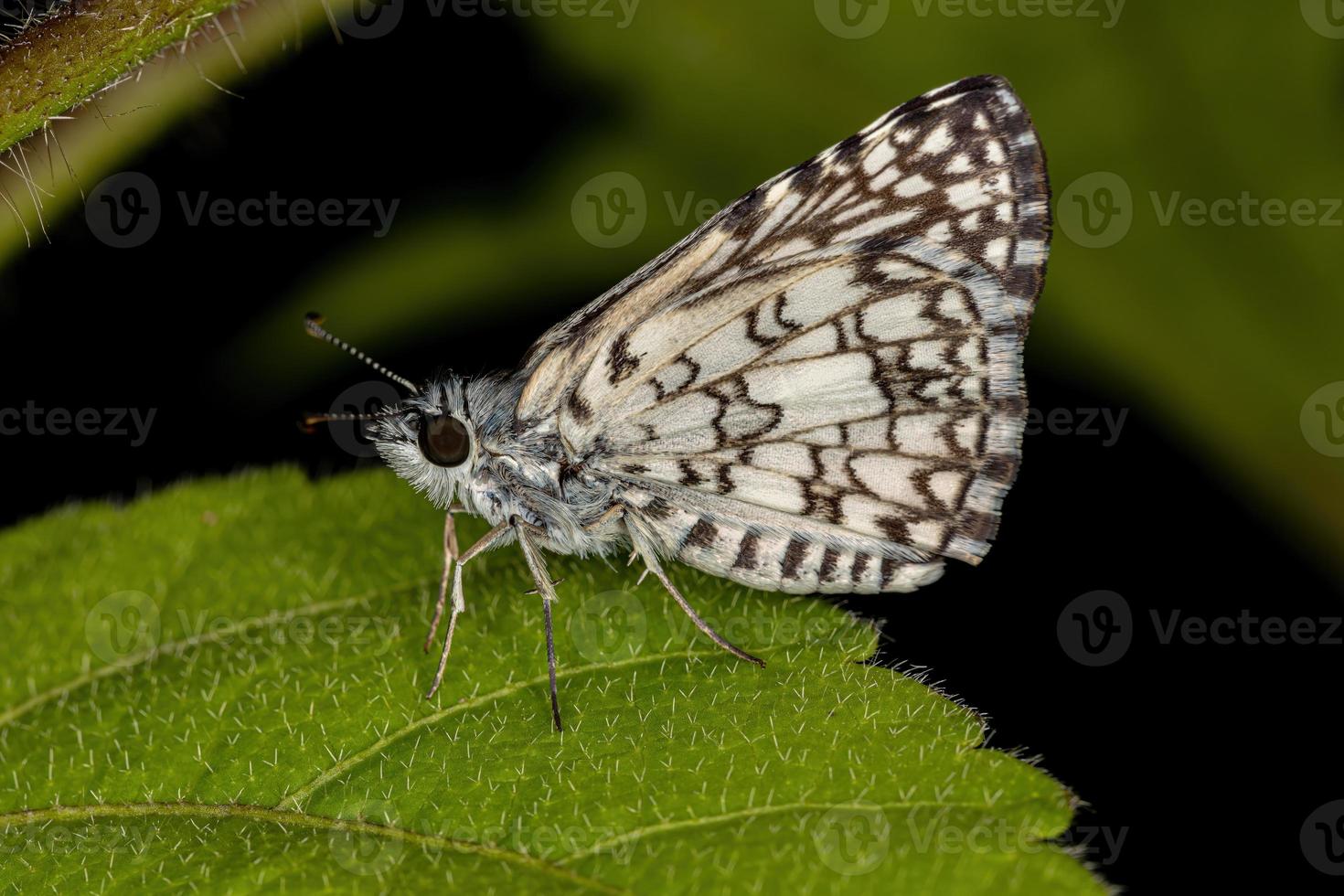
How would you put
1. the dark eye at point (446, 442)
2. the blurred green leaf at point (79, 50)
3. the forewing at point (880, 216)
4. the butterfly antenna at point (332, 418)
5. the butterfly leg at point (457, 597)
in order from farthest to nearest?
the butterfly antenna at point (332, 418) → the dark eye at point (446, 442) → the forewing at point (880, 216) → the butterfly leg at point (457, 597) → the blurred green leaf at point (79, 50)

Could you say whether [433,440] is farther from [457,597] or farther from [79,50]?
[79,50]

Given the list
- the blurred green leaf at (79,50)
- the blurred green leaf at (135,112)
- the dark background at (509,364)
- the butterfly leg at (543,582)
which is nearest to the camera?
the blurred green leaf at (79,50)

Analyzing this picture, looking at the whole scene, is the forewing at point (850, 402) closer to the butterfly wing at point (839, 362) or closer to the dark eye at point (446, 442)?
the butterfly wing at point (839, 362)

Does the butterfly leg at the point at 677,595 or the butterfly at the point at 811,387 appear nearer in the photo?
the butterfly leg at the point at 677,595

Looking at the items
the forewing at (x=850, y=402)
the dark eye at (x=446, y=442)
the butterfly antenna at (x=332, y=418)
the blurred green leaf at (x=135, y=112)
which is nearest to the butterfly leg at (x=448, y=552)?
the dark eye at (x=446, y=442)

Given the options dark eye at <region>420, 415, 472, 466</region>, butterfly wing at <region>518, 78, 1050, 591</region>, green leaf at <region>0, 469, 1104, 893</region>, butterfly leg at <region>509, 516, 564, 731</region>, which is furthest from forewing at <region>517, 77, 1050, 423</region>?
green leaf at <region>0, 469, 1104, 893</region>

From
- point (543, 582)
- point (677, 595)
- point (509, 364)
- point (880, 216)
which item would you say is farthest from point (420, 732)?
point (509, 364)

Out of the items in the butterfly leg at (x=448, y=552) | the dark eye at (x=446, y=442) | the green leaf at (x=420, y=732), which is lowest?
A: the green leaf at (x=420, y=732)
